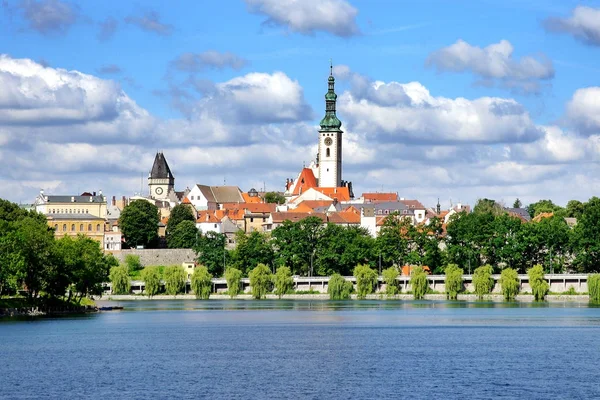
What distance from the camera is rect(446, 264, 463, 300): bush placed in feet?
400

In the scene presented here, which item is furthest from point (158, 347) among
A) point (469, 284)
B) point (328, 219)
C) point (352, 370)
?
point (328, 219)

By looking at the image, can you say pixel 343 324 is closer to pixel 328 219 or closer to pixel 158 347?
pixel 158 347

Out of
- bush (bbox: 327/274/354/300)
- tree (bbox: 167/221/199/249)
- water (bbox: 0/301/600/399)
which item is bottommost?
water (bbox: 0/301/600/399)

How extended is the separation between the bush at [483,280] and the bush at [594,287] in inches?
458

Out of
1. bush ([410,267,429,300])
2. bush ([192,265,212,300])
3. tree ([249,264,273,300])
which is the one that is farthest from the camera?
bush ([192,265,212,300])

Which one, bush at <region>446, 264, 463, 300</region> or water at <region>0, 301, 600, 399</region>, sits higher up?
bush at <region>446, 264, 463, 300</region>

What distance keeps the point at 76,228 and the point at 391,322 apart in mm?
103135

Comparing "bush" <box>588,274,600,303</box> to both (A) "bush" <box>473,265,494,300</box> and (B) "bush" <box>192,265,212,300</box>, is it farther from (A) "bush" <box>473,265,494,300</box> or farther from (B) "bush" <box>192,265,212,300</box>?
(B) "bush" <box>192,265,212,300</box>

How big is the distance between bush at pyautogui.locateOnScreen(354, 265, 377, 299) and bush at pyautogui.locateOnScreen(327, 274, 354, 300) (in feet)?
4.15

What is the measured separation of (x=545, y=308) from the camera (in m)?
103

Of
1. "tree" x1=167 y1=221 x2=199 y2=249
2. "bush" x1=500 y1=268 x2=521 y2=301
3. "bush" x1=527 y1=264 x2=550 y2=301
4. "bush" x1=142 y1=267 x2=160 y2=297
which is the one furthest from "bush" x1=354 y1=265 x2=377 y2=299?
"tree" x1=167 y1=221 x2=199 y2=249

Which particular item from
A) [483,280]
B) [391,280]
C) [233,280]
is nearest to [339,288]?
[391,280]

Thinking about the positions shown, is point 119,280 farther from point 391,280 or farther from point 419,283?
point 419,283

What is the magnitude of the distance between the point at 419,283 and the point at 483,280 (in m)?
6.62
